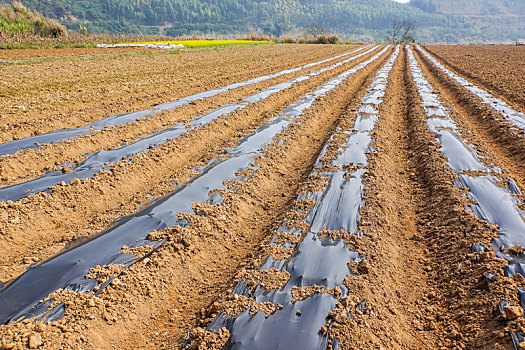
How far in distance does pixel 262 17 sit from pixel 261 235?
474ft

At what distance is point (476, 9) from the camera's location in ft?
499

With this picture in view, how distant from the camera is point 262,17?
132m

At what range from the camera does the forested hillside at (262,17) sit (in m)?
90.8

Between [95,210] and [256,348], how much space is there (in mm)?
3381

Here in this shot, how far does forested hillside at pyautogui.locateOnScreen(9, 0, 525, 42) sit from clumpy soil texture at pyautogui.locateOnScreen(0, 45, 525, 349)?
9053 centimetres

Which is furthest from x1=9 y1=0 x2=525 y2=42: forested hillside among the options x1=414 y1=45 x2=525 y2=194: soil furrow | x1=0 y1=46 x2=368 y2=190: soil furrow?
x1=414 y1=45 x2=525 y2=194: soil furrow

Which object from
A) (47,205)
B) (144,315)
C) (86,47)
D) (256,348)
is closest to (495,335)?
(256,348)

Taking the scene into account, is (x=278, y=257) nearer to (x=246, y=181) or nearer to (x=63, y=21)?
(x=246, y=181)

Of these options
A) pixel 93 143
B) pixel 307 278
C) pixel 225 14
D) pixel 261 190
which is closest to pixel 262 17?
pixel 225 14

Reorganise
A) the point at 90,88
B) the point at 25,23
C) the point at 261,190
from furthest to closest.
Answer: the point at 25,23, the point at 90,88, the point at 261,190

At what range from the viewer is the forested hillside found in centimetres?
9081

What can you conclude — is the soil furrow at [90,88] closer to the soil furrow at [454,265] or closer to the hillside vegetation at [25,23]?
the soil furrow at [454,265]

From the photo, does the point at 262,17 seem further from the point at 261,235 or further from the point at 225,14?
the point at 261,235

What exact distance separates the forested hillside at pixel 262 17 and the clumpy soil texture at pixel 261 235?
90526mm
